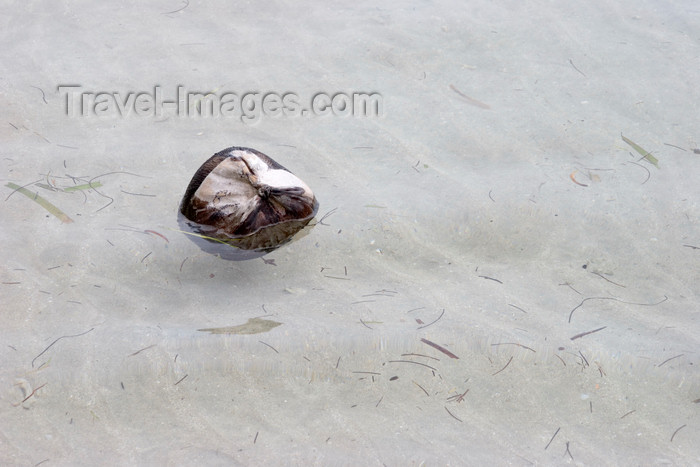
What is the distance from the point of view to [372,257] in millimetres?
2471

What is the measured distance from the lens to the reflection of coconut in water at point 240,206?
7.86ft

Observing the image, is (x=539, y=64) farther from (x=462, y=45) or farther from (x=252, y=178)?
(x=252, y=178)

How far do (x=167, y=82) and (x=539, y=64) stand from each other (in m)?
2.19

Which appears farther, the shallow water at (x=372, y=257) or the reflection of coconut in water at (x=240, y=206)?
the reflection of coconut in water at (x=240, y=206)

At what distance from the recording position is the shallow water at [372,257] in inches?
73.1

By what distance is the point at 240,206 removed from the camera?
2383mm

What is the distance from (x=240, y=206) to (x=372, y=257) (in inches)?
22.1

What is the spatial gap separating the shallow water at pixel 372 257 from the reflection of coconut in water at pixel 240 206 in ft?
0.24

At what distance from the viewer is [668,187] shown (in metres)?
2.82

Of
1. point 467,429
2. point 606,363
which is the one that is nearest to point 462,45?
point 606,363

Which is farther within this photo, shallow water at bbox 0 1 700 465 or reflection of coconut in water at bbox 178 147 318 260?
reflection of coconut in water at bbox 178 147 318 260

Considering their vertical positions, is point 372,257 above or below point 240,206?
below

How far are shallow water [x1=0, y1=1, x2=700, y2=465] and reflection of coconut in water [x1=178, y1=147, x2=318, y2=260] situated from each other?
7 cm

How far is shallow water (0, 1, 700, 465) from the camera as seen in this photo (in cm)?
186
